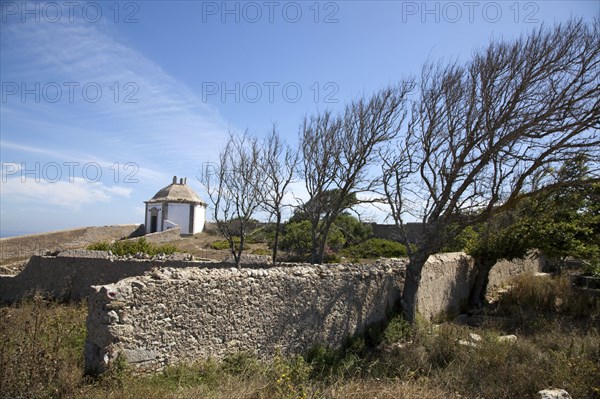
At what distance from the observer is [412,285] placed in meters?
11.2

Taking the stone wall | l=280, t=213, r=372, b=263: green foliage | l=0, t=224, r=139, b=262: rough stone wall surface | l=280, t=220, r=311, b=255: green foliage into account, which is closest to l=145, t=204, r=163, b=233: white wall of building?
l=0, t=224, r=139, b=262: rough stone wall surface

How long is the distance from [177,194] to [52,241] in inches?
609

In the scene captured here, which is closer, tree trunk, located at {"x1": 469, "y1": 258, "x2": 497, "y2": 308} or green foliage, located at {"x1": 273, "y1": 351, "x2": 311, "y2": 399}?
green foliage, located at {"x1": 273, "y1": 351, "x2": 311, "y2": 399}

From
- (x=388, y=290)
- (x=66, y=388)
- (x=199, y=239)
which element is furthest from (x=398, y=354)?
(x=199, y=239)

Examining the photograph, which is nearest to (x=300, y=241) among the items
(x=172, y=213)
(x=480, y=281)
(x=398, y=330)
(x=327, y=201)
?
(x=327, y=201)

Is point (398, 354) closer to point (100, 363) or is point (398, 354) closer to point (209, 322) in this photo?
point (209, 322)

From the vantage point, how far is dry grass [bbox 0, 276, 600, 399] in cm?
528

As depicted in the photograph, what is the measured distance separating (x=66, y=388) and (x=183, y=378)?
5.32ft

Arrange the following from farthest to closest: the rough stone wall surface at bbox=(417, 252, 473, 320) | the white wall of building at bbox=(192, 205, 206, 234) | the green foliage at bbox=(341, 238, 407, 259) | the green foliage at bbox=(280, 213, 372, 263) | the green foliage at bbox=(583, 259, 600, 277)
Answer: the white wall of building at bbox=(192, 205, 206, 234)
the green foliage at bbox=(341, 238, 407, 259)
the green foliage at bbox=(280, 213, 372, 263)
the green foliage at bbox=(583, 259, 600, 277)
the rough stone wall surface at bbox=(417, 252, 473, 320)

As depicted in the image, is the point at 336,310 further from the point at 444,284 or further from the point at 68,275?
the point at 68,275

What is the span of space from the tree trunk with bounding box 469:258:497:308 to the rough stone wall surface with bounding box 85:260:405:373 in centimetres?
508

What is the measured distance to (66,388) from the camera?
521cm

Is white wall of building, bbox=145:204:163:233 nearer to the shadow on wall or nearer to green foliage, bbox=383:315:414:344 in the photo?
the shadow on wall

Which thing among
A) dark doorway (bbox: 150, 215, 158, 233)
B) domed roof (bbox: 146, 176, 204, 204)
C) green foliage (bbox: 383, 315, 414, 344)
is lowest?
green foliage (bbox: 383, 315, 414, 344)
